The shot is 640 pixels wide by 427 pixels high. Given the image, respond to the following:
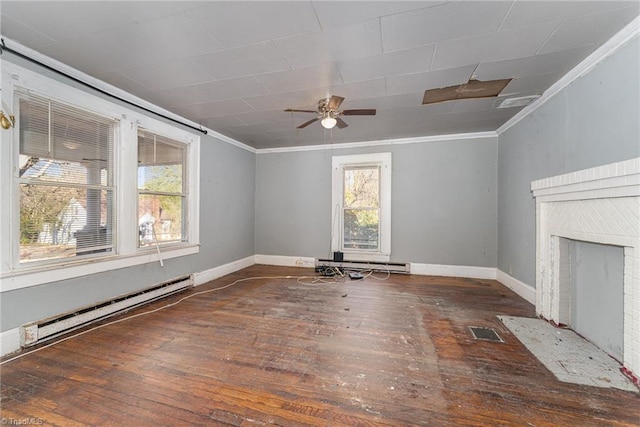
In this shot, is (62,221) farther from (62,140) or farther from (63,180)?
(62,140)

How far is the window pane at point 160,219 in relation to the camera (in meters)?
3.30

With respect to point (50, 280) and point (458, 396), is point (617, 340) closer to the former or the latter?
point (458, 396)

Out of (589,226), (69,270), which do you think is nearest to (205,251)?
(69,270)

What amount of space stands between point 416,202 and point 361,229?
119cm

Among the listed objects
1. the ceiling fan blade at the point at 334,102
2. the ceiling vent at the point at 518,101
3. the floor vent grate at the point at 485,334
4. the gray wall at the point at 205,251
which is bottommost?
the floor vent grate at the point at 485,334

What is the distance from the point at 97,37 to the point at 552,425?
4069mm

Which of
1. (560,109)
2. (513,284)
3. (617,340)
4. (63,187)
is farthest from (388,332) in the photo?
(63,187)

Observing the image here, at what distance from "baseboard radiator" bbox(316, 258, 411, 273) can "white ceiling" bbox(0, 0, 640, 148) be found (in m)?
2.91

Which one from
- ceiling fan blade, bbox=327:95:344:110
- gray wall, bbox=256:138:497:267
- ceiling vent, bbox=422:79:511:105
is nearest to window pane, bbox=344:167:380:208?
Answer: gray wall, bbox=256:138:497:267

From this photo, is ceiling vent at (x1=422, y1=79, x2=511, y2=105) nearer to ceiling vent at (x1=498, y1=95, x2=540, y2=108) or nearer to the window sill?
ceiling vent at (x1=498, y1=95, x2=540, y2=108)

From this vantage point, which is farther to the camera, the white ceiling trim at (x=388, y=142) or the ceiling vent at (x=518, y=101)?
the white ceiling trim at (x=388, y=142)

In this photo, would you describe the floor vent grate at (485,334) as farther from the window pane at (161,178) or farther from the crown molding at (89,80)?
the crown molding at (89,80)

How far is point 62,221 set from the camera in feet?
8.14

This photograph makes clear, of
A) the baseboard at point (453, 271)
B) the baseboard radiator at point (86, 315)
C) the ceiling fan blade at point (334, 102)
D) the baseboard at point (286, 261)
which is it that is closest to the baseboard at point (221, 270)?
the baseboard at point (286, 261)
